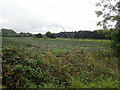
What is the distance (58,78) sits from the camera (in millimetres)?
8109

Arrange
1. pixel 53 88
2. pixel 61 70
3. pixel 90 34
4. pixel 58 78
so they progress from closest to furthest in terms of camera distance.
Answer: pixel 53 88
pixel 58 78
pixel 61 70
pixel 90 34

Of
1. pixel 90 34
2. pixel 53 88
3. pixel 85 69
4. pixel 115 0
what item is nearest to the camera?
pixel 53 88

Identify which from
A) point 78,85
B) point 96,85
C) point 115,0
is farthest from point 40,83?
point 115,0

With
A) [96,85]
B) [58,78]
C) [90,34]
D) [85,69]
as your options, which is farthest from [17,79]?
[90,34]

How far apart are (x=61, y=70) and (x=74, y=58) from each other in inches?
127

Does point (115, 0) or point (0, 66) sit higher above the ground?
point (115, 0)

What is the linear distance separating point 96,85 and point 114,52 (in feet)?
25.7

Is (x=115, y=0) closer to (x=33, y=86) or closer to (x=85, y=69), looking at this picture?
(x=85, y=69)

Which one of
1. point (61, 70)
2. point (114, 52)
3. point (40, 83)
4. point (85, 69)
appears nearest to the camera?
point (40, 83)

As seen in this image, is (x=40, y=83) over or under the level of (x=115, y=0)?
under

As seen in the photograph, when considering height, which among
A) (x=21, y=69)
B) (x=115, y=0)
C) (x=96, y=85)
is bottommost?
(x=96, y=85)

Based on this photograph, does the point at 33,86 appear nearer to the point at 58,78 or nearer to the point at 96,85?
the point at 58,78

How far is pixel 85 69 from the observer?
9914 mm

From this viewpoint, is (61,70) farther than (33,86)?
Yes
